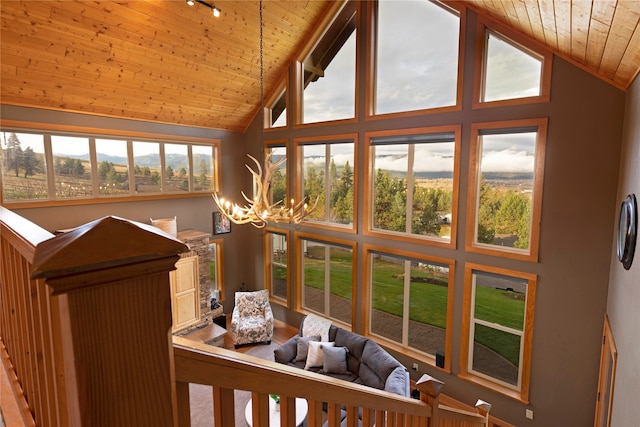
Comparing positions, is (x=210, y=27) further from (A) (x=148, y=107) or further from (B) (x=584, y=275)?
(B) (x=584, y=275)

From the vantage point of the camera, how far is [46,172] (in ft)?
18.4

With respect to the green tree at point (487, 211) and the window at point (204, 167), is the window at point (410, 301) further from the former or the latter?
the window at point (204, 167)

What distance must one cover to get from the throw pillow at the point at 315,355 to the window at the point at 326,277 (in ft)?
4.64

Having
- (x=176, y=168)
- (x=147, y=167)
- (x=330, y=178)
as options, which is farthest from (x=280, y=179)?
(x=147, y=167)

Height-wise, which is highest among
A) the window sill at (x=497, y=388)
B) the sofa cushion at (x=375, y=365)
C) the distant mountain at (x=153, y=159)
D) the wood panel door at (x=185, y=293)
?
the distant mountain at (x=153, y=159)

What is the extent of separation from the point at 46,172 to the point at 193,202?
280 centimetres

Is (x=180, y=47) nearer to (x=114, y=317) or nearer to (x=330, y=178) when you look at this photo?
(x=330, y=178)

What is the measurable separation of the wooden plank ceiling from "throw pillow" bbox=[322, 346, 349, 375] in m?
5.34

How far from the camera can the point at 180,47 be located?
18.1 feet

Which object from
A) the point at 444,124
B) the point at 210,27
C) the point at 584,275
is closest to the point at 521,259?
the point at 584,275

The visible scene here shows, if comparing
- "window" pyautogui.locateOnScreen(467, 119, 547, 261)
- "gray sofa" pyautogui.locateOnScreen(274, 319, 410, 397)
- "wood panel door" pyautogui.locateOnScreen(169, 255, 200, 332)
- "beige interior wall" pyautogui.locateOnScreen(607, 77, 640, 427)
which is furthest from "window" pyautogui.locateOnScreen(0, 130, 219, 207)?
"beige interior wall" pyautogui.locateOnScreen(607, 77, 640, 427)

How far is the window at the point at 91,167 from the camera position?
17.4 ft

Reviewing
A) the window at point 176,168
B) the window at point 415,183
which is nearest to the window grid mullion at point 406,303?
the window at point 415,183

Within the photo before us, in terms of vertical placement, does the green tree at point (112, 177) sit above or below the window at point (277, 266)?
above
